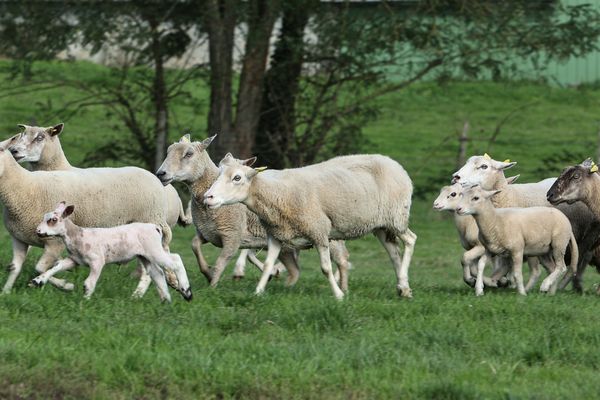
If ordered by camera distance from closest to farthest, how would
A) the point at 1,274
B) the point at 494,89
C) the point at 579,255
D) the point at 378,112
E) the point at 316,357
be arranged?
1. the point at 316,357
2. the point at 1,274
3. the point at 579,255
4. the point at 378,112
5. the point at 494,89

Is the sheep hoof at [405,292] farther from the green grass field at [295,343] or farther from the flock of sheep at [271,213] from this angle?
the green grass field at [295,343]

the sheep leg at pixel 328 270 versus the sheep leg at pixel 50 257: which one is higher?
the sheep leg at pixel 50 257

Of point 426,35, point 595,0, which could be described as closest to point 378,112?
point 426,35

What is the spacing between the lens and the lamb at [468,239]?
39.9 feet

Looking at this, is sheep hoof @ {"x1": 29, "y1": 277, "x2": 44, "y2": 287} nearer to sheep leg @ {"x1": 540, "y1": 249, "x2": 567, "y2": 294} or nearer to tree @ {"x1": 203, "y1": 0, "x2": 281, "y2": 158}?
sheep leg @ {"x1": 540, "y1": 249, "x2": 567, "y2": 294}

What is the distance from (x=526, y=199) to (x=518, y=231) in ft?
4.81

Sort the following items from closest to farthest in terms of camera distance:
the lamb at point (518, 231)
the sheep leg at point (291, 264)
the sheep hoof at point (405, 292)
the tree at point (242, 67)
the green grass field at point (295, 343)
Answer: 1. the green grass field at point (295, 343)
2. the sheep hoof at point (405, 292)
3. the lamb at point (518, 231)
4. the sheep leg at point (291, 264)
5. the tree at point (242, 67)

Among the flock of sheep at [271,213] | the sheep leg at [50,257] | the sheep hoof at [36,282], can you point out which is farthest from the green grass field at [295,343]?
the flock of sheep at [271,213]

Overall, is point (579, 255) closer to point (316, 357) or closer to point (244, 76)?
point (316, 357)

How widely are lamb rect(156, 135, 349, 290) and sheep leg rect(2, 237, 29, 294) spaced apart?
1632mm

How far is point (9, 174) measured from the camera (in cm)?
1120

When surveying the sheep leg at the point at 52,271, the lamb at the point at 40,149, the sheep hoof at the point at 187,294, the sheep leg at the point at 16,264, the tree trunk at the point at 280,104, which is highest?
the lamb at the point at 40,149

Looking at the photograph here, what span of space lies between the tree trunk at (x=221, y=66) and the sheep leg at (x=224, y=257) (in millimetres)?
8567

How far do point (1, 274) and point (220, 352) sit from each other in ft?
11.3
